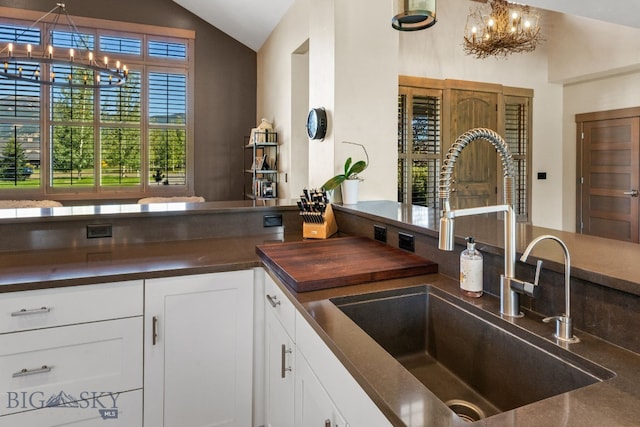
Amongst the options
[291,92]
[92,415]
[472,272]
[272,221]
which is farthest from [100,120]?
[472,272]

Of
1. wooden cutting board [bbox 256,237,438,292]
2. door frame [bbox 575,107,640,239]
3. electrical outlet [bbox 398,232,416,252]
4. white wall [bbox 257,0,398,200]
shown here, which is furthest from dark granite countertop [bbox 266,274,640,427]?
Answer: door frame [bbox 575,107,640,239]

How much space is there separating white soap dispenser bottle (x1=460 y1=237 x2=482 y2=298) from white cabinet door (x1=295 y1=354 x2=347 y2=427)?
54 centimetres

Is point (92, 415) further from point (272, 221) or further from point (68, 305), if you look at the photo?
point (272, 221)

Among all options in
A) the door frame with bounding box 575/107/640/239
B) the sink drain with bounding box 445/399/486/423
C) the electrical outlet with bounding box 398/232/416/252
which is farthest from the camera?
the door frame with bounding box 575/107/640/239

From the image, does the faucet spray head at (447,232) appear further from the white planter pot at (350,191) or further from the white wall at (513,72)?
the white wall at (513,72)

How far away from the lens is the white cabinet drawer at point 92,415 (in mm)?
1473

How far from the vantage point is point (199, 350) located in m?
1.72

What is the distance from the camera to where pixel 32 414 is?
148cm

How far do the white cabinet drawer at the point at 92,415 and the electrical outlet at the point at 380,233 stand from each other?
1.22 metres

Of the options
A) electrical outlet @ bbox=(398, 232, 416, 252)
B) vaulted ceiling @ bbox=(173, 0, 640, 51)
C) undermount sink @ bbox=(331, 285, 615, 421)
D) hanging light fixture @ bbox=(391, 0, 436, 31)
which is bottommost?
undermount sink @ bbox=(331, 285, 615, 421)

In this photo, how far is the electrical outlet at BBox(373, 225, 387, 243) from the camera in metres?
2.00

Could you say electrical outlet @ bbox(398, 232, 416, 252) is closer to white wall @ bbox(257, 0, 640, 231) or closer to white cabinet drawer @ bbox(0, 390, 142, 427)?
white wall @ bbox(257, 0, 640, 231)

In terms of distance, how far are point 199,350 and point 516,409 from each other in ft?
4.37

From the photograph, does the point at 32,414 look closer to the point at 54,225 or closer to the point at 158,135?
the point at 54,225
